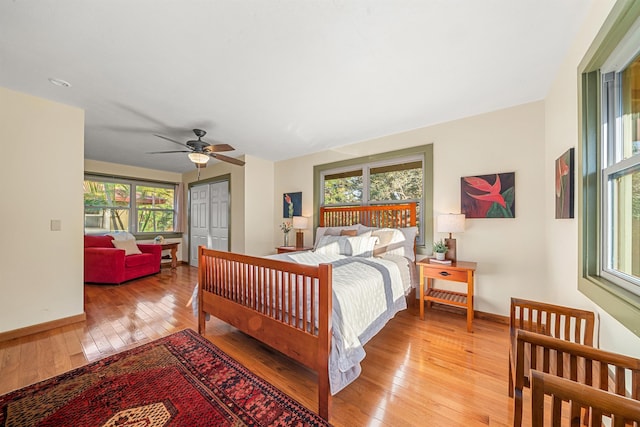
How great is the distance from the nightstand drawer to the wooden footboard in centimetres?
156

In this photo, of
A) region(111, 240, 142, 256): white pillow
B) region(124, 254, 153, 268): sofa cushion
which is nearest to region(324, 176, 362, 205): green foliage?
region(124, 254, 153, 268): sofa cushion

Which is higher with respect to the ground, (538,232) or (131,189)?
(131,189)

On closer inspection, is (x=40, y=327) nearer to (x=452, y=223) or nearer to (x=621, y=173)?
(x=452, y=223)

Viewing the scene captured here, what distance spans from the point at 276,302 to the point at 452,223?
2132 mm

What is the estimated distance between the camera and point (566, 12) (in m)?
1.51

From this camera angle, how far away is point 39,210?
8.42ft

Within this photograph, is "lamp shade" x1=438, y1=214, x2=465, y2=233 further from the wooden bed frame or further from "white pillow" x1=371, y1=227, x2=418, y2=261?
the wooden bed frame

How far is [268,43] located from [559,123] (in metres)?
2.51

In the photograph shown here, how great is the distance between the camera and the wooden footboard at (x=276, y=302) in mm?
1473


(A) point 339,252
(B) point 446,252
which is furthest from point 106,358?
(B) point 446,252

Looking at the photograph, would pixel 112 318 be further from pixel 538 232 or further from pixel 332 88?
pixel 538 232

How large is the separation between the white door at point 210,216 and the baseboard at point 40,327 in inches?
99.9

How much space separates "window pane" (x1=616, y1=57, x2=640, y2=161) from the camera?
1.25 m

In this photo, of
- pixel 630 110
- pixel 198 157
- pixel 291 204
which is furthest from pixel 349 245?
pixel 630 110
